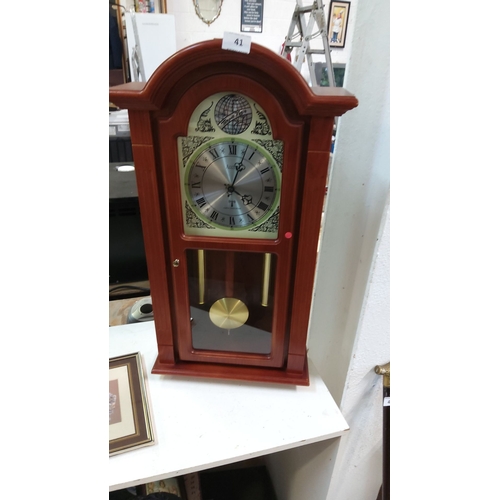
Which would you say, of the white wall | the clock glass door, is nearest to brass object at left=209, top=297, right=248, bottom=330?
the clock glass door

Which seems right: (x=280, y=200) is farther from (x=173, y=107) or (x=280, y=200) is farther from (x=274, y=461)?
(x=274, y=461)

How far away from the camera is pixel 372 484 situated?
35.4 inches

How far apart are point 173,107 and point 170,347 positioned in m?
0.47

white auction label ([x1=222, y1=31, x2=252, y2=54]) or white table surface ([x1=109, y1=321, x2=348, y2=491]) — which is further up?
white auction label ([x1=222, y1=31, x2=252, y2=54])

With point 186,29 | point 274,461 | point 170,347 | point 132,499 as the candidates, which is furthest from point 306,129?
point 186,29

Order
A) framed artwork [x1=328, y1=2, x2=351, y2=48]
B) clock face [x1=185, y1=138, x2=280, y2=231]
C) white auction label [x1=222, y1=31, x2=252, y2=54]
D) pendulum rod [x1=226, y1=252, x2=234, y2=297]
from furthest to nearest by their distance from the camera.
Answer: framed artwork [x1=328, y1=2, x2=351, y2=48], pendulum rod [x1=226, y1=252, x2=234, y2=297], clock face [x1=185, y1=138, x2=280, y2=231], white auction label [x1=222, y1=31, x2=252, y2=54]

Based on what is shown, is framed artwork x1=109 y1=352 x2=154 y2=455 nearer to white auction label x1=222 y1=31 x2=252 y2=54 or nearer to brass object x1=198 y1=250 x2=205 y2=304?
brass object x1=198 y1=250 x2=205 y2=304

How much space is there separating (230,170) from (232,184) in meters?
0.02

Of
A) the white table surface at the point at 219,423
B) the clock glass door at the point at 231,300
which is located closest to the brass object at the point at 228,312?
the clock glass door at the point at 231,300

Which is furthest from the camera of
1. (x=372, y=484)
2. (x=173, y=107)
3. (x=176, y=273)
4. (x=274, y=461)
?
(x=274, y=461)

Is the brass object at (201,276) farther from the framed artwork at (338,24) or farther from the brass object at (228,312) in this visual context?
the framed artwork at (338,24)

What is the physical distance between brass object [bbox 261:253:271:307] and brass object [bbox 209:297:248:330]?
49 mm

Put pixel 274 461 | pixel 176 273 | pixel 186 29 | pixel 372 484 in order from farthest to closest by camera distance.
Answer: pixel 186 29 → pixel 274 461 → pixel 372 484 → pixel 176 273

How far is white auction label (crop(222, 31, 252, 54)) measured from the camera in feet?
1.57
